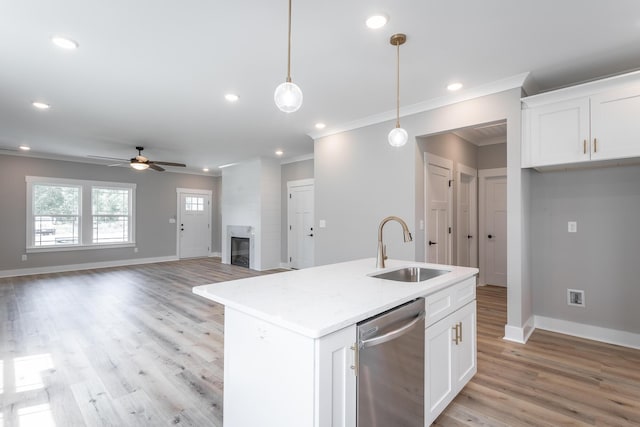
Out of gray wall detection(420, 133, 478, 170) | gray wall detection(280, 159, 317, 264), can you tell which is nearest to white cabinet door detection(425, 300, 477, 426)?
gray wall detection(420, 133, 478, 170)

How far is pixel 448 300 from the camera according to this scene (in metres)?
1.96

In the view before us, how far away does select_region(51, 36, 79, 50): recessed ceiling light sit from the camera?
2.42m

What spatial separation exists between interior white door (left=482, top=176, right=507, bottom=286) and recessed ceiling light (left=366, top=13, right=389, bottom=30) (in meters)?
4.00

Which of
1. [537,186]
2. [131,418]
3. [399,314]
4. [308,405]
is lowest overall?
[131,418]

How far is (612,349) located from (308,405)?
3351 millimetres

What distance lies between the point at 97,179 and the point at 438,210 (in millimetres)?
7705

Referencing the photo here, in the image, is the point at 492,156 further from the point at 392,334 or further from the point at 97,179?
the point at 97,179

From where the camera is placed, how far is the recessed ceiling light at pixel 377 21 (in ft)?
7.06

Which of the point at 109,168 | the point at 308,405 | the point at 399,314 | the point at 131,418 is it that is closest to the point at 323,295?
the point at 399,314

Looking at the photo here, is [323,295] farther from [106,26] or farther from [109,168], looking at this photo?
[109,168]

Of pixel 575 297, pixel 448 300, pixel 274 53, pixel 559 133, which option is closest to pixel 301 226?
pixel 274 53

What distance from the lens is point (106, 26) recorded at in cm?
228

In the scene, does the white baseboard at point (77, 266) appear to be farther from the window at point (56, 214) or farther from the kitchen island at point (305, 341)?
the kitchen island at point (305, 341)

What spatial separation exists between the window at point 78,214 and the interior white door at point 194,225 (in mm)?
1284
